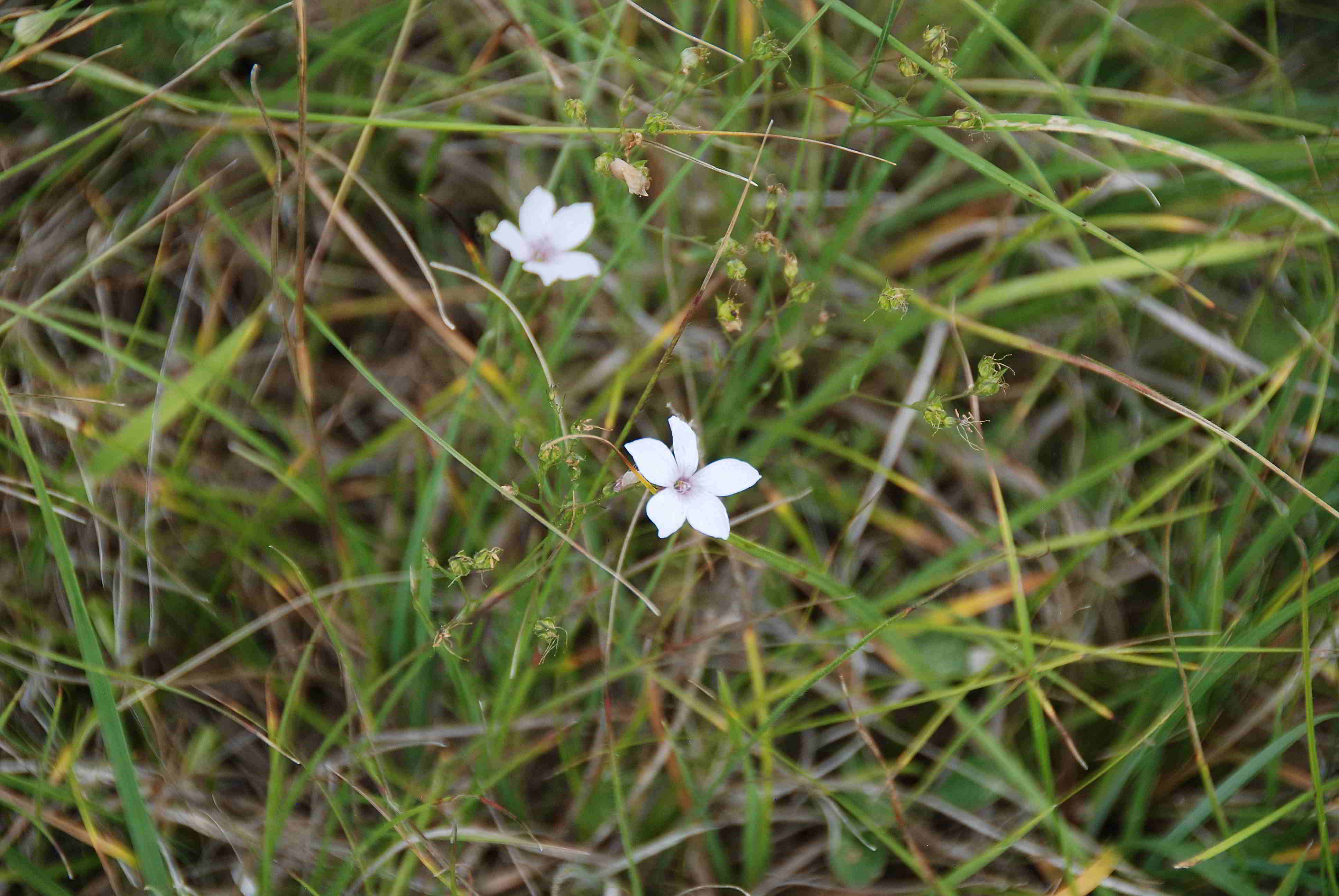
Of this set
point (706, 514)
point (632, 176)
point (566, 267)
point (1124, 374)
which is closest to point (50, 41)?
point (566, 267)

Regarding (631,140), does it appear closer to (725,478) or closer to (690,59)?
(690,59)

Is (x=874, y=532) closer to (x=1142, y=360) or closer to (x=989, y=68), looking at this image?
(x=1142, y=360)

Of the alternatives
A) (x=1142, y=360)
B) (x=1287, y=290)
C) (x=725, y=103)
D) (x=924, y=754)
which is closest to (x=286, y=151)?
(x=725, y=103)

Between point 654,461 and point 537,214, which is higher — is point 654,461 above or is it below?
below

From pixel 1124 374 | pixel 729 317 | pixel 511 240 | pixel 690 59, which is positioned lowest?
pixel 1124 374

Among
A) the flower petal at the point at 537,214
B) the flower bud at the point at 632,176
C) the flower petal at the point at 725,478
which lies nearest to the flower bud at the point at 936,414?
the flower petal at the point at 725,478

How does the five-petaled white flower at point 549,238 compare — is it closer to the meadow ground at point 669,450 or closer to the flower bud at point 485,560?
the meadow ground at point 669,450
